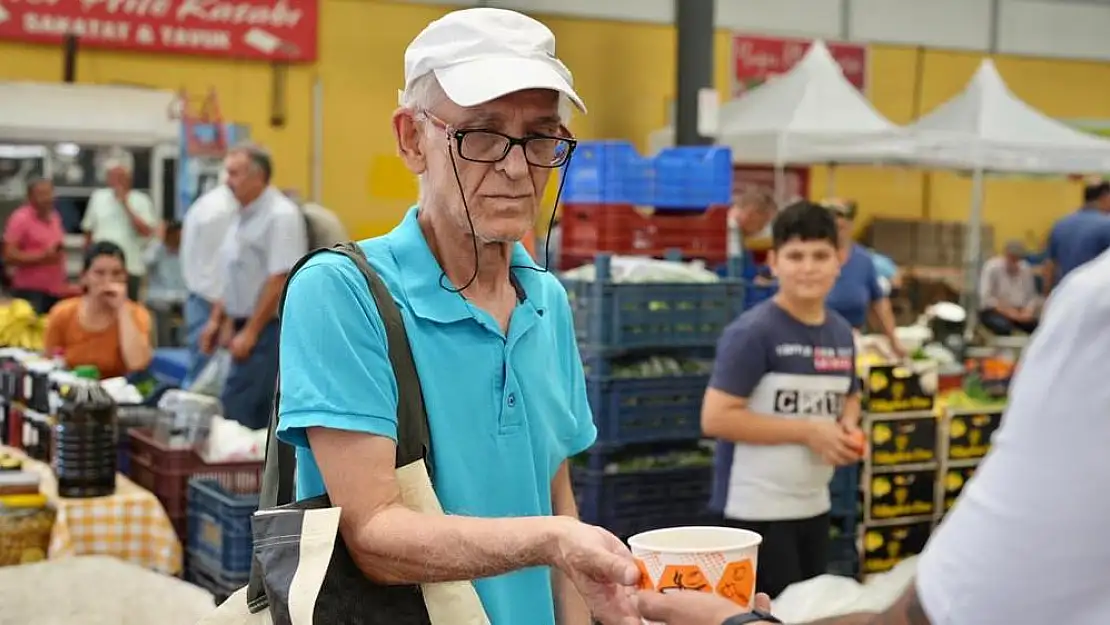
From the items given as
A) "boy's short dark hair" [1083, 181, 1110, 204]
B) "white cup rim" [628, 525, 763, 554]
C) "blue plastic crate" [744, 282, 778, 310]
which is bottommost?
"white cup rim" [628, 525, 763, 554]

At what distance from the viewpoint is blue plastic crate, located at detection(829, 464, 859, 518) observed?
233 inches

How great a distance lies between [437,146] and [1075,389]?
1020 millimetres

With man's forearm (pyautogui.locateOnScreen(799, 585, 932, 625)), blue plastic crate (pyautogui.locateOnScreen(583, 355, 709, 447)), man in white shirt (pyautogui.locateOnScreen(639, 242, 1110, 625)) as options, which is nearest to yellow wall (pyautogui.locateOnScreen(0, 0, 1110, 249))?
blue plastic crate (pyautogui.locateOnScreen(583, 355, 709, 447))

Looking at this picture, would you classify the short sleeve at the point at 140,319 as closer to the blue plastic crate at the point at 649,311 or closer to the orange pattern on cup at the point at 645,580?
the blue plastic crate at the point at 649,311

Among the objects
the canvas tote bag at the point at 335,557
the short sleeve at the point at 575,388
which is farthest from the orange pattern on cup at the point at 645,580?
the short sleeve at the point at 575,388

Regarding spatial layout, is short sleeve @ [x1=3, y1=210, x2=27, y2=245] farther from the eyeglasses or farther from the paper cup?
the paper cup

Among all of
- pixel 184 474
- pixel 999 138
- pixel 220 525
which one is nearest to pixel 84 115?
pixel 184 474

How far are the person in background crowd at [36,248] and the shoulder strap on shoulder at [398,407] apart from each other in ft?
31.7

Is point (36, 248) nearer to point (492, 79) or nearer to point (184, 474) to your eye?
point (184, 474)

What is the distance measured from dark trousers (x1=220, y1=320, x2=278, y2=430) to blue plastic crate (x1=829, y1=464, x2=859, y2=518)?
2920 mm

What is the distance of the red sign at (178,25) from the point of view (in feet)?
40.5

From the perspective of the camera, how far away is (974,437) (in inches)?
252

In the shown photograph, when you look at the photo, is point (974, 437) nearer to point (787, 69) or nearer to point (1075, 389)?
point (1075, 389)

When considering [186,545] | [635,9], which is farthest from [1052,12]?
[186,545]
